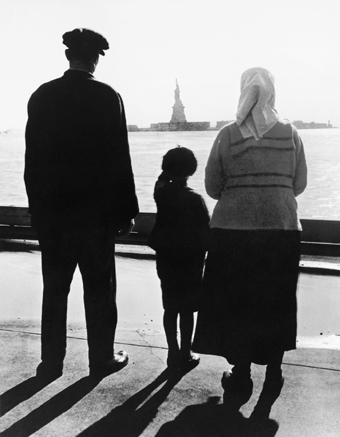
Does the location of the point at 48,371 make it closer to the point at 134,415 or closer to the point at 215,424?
the point at 134,415

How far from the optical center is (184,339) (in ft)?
10.0

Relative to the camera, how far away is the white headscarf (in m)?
2.57

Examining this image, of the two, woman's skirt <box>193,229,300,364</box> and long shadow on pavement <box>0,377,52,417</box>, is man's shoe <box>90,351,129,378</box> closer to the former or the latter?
long shadow on pavement <box>0,377,52,417</box>

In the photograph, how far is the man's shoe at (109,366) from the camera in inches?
115

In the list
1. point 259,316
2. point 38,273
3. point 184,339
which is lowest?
point 38,273

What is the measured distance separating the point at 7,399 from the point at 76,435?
0.51m

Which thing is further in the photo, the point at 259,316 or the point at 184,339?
the point at 184,339

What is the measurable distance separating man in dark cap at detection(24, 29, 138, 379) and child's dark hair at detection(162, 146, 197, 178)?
9.6 inches

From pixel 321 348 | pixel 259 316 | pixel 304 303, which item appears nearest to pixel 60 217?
pixel 259 316

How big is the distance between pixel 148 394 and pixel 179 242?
2.66 ft

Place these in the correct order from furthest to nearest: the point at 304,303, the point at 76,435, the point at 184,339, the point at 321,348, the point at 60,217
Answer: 1. the point at 304,303
2. the point at 321,348
3. the point at 184,339
4. the point at 60,217
5. the point at 76,435

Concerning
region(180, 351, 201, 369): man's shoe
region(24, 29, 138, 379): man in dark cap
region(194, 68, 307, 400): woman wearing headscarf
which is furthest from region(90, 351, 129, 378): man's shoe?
region(194, 68, 307, 400): woman wearing headscarf

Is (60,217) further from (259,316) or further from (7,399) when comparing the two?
(259,316)

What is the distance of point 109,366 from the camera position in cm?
294
